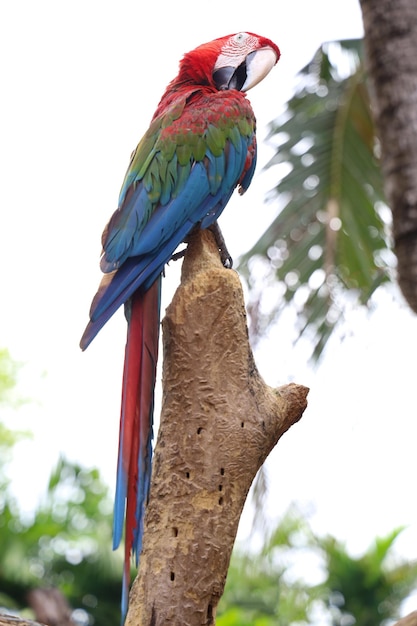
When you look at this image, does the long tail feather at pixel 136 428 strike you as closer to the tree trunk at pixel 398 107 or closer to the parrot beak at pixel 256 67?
the parrot beak at pixel 256 67

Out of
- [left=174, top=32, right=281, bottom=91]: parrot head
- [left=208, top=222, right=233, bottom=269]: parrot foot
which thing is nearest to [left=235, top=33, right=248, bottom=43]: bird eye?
[left=174, top=32, right=281, bottom=91]: parrot head

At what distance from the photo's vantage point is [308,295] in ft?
11.8

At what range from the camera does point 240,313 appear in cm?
178

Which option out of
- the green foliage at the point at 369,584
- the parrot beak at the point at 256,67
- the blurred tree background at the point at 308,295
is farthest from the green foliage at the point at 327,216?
the green foliage at the point at 369,584

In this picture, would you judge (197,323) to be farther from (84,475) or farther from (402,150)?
(84,475)

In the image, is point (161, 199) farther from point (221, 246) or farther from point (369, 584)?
point (369, 584)

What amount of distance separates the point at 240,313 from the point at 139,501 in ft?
1.42

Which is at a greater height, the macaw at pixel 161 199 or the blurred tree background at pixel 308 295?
the macaw at pixel 161 199

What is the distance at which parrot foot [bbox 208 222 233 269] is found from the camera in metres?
1.96

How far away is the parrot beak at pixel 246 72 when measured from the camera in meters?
2.26

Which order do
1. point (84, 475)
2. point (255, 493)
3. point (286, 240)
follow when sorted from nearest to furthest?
point (255, 493) → point (286, 240) → point (84, 475)

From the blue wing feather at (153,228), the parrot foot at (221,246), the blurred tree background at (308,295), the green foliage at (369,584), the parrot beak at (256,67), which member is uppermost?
the parrot beak at (256,67)

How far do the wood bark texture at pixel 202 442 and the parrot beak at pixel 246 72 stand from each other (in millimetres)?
647

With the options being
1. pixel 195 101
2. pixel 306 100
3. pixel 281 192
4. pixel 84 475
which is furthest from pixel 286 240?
pixel 84 475
